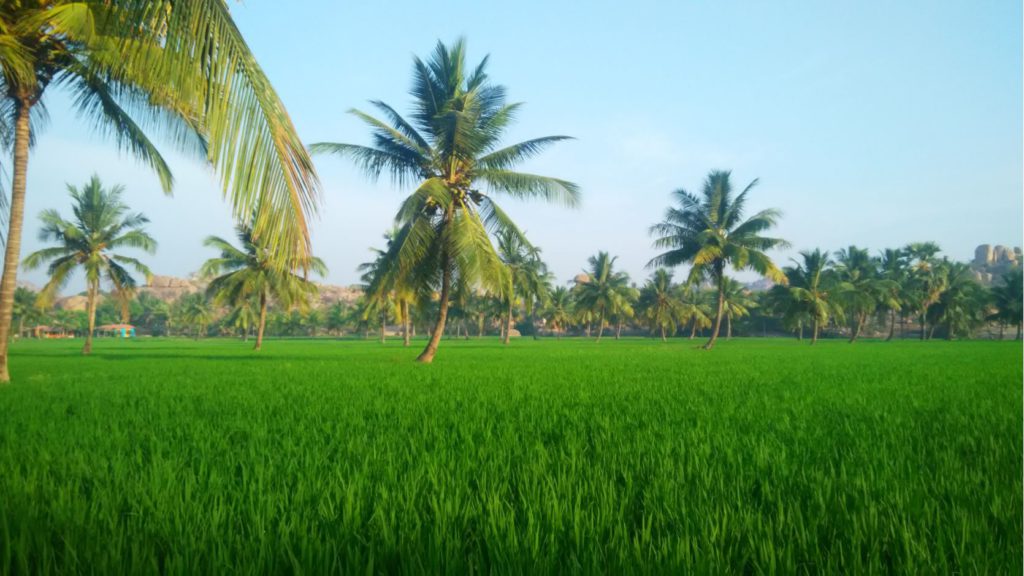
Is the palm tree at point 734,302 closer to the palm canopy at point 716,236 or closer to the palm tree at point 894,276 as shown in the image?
the palm tree at point 894,276

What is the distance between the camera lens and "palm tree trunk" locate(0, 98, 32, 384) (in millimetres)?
7816

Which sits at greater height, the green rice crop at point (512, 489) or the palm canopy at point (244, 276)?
the palm canopy at point (244, 276)

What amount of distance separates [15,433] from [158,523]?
10.0ft

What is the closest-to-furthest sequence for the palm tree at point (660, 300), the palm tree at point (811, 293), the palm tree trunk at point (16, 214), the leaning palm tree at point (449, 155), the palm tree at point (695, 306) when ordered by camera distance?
the palm tree trunk at point (16, 214) → the leaning palm tree at point (449, 155) → the palm tree at point (811, 293) → the palm tree at point (660, 300) → the palm tree at point (695, 306)

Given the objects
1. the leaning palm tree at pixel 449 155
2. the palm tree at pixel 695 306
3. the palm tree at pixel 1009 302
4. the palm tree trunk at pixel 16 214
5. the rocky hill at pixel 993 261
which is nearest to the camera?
the palm tree trunk at pixel 16 214

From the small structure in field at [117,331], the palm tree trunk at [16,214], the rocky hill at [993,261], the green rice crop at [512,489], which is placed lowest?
the small structure in field at [117,331]

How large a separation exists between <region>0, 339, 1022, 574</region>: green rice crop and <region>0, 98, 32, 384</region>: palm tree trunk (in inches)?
179

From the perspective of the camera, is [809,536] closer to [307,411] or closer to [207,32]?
[307,411]

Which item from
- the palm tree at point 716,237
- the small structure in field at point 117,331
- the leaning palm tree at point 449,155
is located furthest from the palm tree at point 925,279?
the small structure in field at point 117,331

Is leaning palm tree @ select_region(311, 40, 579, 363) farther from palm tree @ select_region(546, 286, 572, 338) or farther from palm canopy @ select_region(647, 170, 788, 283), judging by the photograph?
palm tree @ select_region(546, 286, 572, 338)

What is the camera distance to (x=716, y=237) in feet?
74.2

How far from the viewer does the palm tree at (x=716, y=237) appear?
2244cm

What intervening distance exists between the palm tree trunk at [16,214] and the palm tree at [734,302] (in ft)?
182

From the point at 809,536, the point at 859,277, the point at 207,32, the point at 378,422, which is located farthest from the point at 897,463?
the point at 859,277
